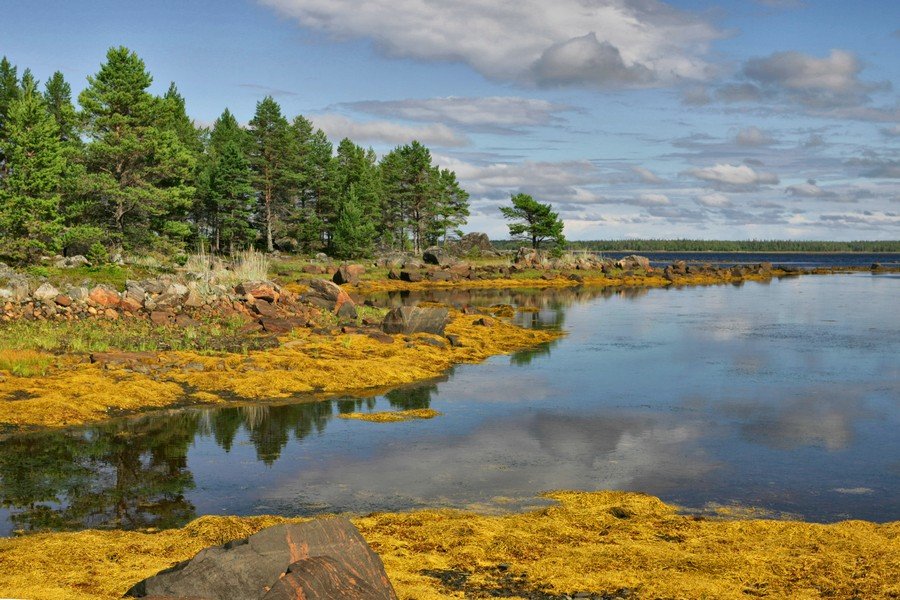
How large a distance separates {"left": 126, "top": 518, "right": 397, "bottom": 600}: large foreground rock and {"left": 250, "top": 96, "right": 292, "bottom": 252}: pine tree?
69.2 m

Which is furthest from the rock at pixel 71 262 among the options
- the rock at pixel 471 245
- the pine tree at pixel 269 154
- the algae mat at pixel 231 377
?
the rock at pixel 471 245

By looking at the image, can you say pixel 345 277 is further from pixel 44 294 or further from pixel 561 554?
pixel 561 554

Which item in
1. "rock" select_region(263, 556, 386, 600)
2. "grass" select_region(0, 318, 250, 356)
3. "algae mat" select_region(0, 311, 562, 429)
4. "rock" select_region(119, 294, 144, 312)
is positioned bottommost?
"algae mat" select_region(0, 311, 562, 429)

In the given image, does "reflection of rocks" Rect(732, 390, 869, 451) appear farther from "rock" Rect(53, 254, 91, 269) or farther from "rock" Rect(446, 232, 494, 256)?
"rock" Rect(446, 232, 494, 256)

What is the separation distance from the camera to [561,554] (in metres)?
9.49

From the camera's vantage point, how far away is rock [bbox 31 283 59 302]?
2798 cm

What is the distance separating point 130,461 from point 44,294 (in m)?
17.2

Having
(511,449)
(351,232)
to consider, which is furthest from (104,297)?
(351,232)

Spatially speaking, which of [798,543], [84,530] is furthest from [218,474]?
[798,543]

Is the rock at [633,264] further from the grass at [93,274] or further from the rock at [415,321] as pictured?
Result: the rock at [415,321]

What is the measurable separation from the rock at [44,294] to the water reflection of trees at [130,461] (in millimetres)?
13878

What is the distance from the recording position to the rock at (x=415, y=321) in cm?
2845

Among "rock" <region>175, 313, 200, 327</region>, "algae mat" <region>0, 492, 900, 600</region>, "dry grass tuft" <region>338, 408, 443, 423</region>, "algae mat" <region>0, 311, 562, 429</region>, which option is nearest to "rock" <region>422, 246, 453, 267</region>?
"rock" <region>175, 313, 200, 327</region>

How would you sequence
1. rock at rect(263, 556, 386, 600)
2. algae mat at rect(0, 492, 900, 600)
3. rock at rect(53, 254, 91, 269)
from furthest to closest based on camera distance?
rock at rect(53, 254, 91, 269) < algae mat at rect(0, 492, 900, 600) < rock at rect(263, 556, 386, 600)
